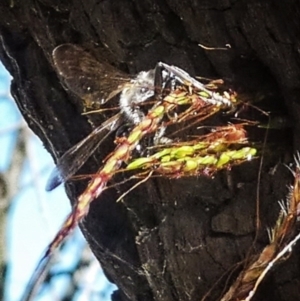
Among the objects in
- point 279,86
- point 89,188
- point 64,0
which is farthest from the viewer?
point 64,0

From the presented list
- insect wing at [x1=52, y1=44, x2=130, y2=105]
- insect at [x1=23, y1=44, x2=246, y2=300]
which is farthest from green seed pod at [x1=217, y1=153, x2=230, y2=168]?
insect wing at [x1=52, y1=44, x2=130, y2=105]

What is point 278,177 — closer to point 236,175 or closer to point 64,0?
point 236,175

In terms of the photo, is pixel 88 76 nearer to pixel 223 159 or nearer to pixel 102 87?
pixel 102 87

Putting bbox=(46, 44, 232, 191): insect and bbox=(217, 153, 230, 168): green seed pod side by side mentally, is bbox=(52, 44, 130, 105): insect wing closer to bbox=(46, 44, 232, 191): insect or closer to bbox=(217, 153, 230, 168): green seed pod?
bbox=(46, 44, 232, 191): insect

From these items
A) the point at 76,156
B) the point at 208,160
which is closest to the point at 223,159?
the point at 208,160

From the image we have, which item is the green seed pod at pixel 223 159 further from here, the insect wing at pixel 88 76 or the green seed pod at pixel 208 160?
the insect wing at pixel 88 76

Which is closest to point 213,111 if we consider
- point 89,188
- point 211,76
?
point 211,76
